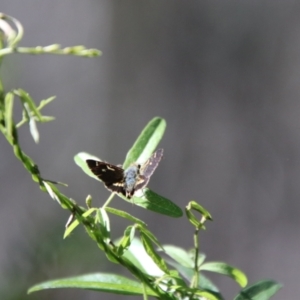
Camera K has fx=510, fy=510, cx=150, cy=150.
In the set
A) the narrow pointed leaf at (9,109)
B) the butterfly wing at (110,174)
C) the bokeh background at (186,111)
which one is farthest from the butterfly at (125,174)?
the bokeh background at (186,111)

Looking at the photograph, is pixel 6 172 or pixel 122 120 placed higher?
pixel 122 120

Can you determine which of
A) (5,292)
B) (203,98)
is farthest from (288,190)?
(5,292)

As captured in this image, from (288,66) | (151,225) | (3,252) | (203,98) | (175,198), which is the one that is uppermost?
(288,66)

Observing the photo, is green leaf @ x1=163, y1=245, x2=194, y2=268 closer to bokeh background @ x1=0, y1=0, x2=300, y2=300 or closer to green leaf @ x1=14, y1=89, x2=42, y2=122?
green leaf @ x1=14, y1=89, x2=42, y2=122

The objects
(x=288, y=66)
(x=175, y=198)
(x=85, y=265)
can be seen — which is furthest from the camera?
(x=175, y=198)

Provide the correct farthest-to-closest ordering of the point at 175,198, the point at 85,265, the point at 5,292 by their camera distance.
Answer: the point at 175,198
the point at 85,265
the point at 5,292

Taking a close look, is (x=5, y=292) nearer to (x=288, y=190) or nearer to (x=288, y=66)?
(x=288, y=190)

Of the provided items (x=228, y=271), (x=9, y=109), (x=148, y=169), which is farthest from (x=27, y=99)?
(x=228, y=271)

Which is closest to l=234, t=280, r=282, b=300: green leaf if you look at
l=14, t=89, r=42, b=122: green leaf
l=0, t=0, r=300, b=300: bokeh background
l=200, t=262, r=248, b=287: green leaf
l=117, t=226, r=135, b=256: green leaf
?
l=200, t=262, r=248, b=287: green leaf
